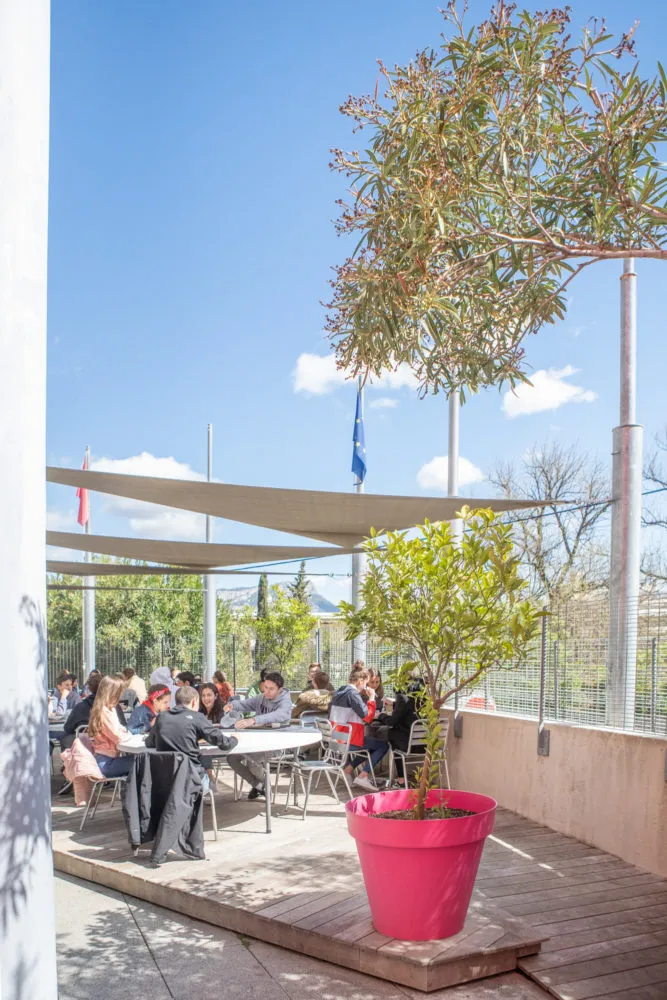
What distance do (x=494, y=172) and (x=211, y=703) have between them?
5986mm

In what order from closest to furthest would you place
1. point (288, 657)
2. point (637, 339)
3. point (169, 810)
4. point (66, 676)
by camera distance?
point (169, 810) < point (637, 339) < point (66, 676) < point (288, 657)

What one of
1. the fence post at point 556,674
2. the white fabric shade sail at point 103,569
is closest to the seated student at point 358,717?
the fence post at point 556,674

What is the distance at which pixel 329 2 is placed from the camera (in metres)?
5.83

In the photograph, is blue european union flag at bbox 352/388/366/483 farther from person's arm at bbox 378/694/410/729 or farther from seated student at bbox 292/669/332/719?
person's arm at bbox 378/694/410/729

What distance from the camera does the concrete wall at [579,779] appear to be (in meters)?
5.10

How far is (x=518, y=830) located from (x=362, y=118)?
483cm

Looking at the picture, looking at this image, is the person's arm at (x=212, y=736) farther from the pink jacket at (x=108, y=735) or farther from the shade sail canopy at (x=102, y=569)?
the shade sail canopy at (x=102, y=569)

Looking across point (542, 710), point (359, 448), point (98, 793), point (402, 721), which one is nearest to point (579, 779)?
point (542, 710)

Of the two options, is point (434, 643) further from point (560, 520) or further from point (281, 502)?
point (560, 520)

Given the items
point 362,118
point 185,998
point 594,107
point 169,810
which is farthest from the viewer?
point 169,810

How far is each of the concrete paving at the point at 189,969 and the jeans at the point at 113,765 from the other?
166cm

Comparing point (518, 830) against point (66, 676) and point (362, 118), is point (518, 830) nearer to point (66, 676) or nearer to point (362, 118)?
point (362, 118)

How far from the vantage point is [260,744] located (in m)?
5.70

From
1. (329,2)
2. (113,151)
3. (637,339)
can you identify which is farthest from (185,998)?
(113,151)
